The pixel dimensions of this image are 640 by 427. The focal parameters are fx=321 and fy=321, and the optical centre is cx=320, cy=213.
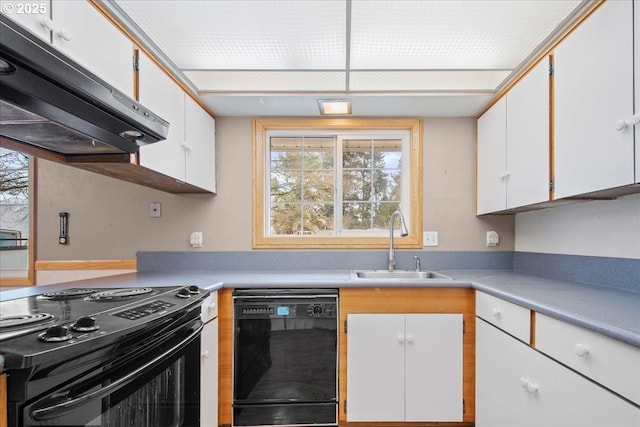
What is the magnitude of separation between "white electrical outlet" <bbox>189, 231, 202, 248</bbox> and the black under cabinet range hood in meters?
1.08

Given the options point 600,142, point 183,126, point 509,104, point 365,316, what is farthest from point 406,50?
point 365,316

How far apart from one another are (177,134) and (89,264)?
129cm

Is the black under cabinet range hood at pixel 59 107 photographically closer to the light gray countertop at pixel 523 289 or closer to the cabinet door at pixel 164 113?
the cabinet door at pixel 164 113

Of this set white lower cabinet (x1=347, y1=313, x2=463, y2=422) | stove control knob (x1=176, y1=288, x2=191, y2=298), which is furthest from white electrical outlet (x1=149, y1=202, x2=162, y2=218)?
white lower cabinet (x1=347, y1=313, x2=463, y2=422)

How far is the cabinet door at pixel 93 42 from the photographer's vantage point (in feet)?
3.75

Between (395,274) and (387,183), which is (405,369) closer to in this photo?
(395,274)

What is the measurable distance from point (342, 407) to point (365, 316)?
53cm

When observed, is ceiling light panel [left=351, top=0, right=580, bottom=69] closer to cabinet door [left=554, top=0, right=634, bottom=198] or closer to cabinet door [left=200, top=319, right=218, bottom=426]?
cabinet door [left=554, top=0, right=634, bottom=198]

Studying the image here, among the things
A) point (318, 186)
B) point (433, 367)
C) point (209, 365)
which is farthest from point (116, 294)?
point (433, 367)

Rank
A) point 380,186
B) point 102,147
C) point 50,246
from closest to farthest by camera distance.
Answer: point 102,147, point 50,246, point 380,186

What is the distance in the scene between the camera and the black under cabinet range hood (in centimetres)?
83

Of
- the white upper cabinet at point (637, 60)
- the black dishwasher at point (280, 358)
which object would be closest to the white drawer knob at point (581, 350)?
the white upper cabinet at point (637, 60)

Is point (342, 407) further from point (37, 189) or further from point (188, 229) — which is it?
point (37, 189)

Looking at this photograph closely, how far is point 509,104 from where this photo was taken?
6.32 ft
